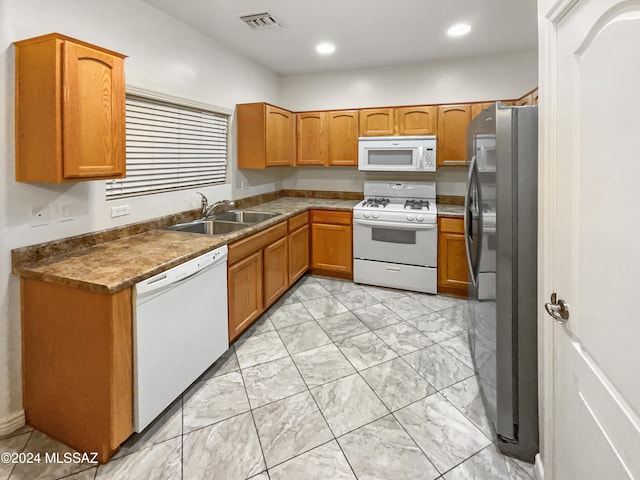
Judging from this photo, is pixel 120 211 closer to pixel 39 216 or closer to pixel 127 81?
pixel 39 216

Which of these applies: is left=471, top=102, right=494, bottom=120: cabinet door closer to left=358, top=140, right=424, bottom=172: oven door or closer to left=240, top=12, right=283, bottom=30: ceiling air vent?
left=358, top=140, right=424, bottom=172: oven door

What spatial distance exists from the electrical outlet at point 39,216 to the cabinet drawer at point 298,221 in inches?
84.4

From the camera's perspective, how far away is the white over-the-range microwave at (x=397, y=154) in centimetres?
388

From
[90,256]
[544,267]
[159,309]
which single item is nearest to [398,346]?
[544,267]

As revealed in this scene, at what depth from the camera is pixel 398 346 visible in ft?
9.11

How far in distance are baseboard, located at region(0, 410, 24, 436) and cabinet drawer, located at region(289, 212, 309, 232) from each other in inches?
98.0

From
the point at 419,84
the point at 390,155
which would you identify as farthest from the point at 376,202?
the point at 419,84

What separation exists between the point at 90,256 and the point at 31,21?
4.12 feet

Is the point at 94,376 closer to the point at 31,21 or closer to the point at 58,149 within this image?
the point at 58,149

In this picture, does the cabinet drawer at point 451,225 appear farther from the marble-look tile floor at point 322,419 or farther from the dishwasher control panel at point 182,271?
the dishwasher control panel at point 182,271

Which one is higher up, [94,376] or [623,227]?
[623,227]

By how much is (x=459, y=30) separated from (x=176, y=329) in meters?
3.40

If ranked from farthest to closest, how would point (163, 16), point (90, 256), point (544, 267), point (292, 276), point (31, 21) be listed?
point (292, 276), point (163, 16), point (90, 256), point (31, 21), point (544, 267)

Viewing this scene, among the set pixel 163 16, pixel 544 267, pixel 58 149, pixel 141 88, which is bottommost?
pixel 544 267
